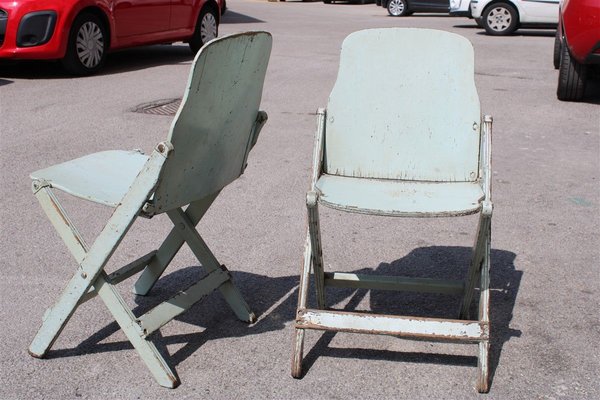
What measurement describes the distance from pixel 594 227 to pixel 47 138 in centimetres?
437

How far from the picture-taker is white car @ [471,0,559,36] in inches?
687

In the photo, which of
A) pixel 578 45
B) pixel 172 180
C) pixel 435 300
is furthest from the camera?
pixel 578 45

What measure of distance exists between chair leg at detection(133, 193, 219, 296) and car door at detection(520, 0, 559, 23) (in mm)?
14611

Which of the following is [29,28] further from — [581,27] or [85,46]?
[581,27]

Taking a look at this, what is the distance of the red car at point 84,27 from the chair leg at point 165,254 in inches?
261

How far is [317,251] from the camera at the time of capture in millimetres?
3830

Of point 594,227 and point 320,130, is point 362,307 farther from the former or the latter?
point 594,227

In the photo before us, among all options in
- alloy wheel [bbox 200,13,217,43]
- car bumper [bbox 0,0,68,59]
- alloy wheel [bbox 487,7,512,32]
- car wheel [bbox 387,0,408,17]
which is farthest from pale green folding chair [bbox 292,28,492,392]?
car wheel [bbox 387,0,408,17]

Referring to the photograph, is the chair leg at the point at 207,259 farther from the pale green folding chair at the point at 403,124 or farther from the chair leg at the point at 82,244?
the chair leg at the point at 82,244

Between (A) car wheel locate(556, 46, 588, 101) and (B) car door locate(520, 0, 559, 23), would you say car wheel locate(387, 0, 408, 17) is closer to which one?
(B) car door locate(520, 0, 559, 23)

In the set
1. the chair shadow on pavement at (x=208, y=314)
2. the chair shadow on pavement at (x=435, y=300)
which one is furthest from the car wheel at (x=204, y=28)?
the chair shadow on pavement at (x=208, y=314)

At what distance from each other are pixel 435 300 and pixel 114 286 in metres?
1.51

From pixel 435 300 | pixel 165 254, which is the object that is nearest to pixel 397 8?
pixel 435 300

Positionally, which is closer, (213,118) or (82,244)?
(213,118)
